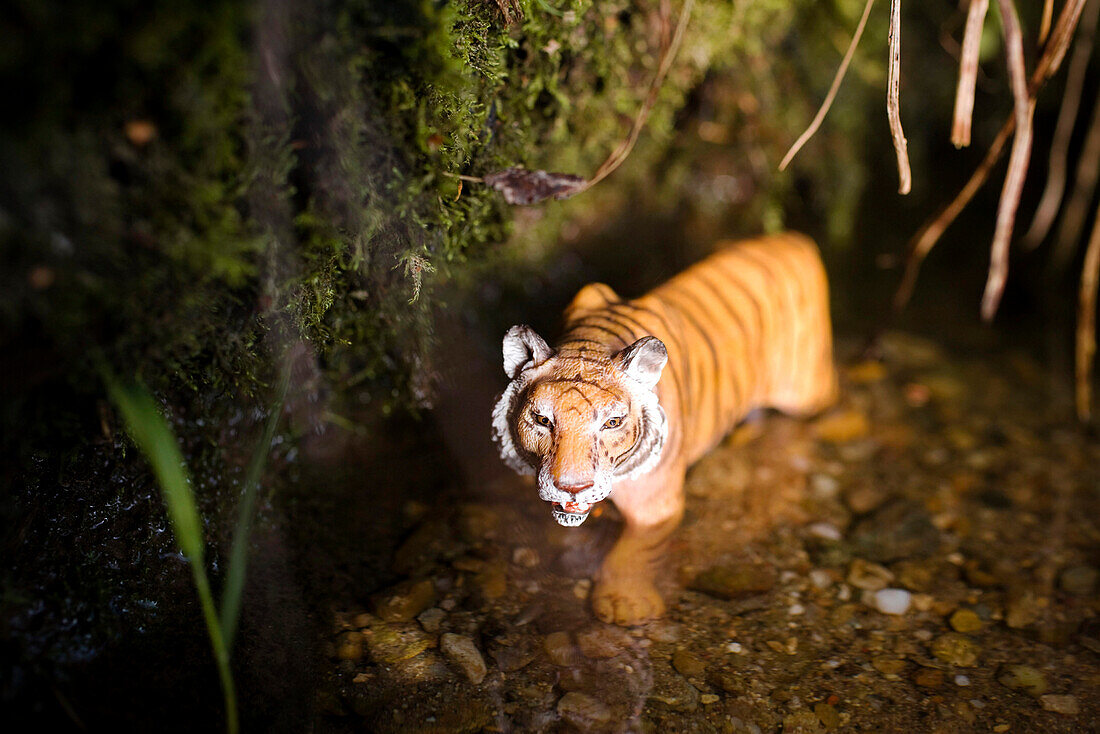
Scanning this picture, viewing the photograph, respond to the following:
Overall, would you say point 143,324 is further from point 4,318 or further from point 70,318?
point 4,318

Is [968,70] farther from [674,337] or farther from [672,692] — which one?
[672,692]

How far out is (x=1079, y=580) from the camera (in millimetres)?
3096

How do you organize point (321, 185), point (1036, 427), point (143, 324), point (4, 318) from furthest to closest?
point (1036, 427) < point (321, 185) < point (143, 324) < point (4, 318)

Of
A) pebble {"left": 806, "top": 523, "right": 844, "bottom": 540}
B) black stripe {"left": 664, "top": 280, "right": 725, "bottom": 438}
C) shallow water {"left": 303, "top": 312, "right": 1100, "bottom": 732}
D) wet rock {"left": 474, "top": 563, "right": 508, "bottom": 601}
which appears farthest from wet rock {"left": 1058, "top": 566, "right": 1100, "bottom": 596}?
wet rock {"left": 474, "top": 563, "right": 508, "bottom": 601}

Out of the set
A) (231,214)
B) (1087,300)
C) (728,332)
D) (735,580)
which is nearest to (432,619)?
(735,580)

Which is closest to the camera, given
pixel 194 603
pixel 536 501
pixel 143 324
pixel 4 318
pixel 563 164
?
pixel 4 318

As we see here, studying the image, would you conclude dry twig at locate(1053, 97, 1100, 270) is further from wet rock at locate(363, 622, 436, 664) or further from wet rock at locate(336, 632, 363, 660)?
wet rock at locate(336, 632, 363, 660)

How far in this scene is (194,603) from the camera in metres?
2.39

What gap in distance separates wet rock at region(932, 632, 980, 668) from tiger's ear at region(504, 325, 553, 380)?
194 cm

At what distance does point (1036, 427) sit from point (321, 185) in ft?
14.4

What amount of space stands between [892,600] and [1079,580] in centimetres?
94

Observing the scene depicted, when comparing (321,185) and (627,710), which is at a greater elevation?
(321,185)

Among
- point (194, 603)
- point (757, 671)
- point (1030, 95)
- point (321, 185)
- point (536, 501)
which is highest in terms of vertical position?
point (321, 185)

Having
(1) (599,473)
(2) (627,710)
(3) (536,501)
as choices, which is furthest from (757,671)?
(3) (536,501)
